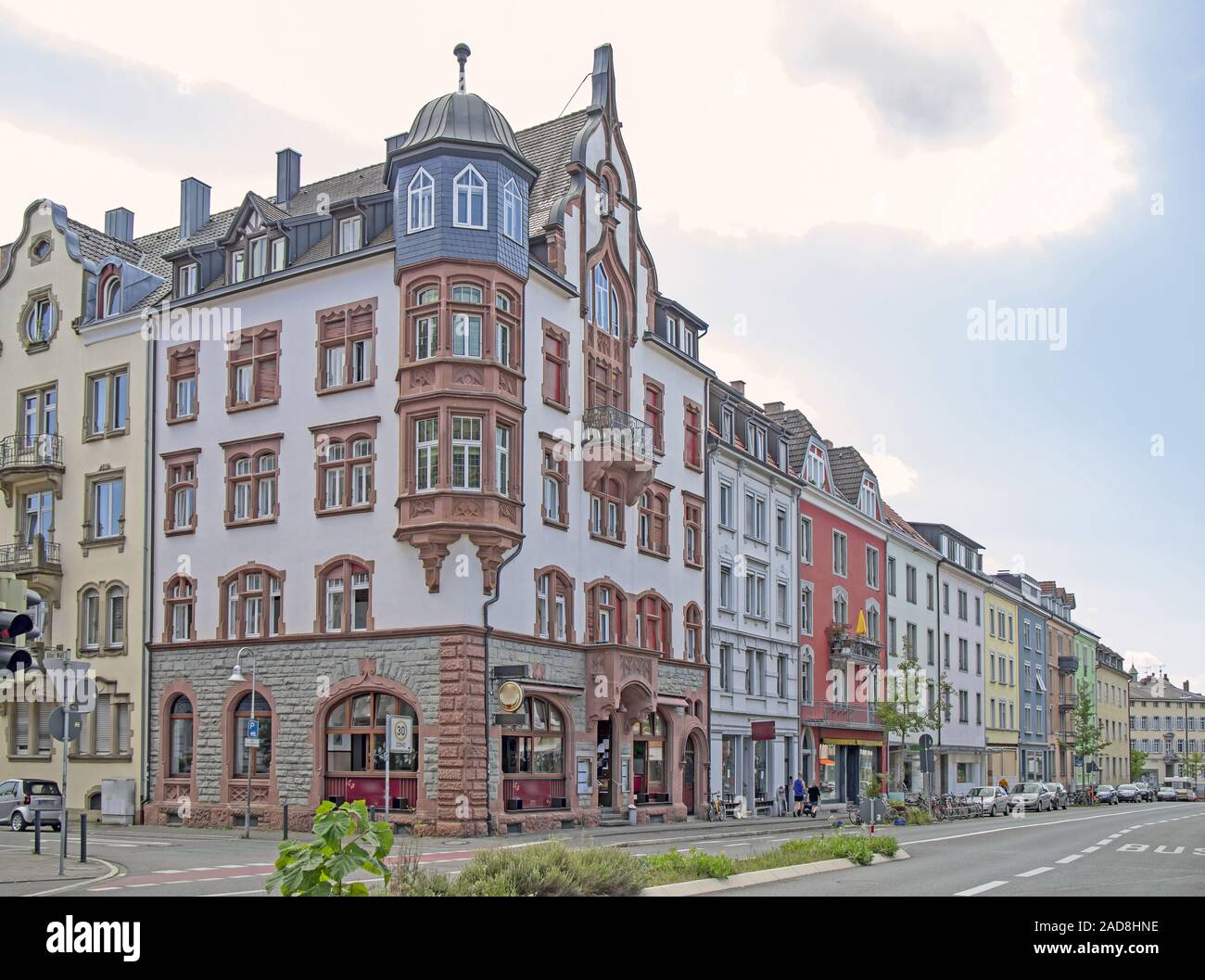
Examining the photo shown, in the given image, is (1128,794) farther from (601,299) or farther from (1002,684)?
(601,299)

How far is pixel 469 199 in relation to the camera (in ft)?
111

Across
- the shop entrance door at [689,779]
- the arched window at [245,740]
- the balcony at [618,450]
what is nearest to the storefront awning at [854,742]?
the shop entrance door at [689,779]

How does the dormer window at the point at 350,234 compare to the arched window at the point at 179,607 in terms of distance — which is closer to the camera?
the dormer window at the point at 350,234

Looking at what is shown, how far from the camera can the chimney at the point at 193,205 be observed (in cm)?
4681

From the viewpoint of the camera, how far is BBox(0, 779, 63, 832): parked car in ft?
112

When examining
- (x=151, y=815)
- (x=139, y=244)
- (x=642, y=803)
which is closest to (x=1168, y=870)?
(x=642, y=803)

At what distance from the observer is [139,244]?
48.7 m

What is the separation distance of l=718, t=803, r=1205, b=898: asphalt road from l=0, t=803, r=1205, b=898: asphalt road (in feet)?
0.08

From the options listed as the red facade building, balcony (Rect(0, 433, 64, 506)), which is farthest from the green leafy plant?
the red facade building

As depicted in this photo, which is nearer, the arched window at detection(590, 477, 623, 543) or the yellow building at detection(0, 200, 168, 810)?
the arched window at detection(590, 477, 623, 543)

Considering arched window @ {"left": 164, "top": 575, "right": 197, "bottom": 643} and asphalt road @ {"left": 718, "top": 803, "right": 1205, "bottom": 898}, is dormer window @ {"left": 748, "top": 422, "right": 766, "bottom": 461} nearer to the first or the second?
asphalt road @ {"left": 718, "top": 803, "right": 1205, "bottom": 898}

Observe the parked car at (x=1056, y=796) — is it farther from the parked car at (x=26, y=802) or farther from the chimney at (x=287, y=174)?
the parked car at (x=26, y=802)

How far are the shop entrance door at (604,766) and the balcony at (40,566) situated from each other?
17.1 metres
